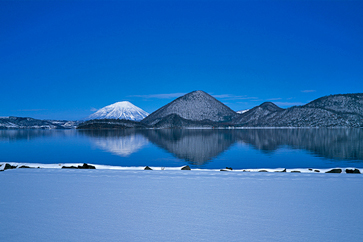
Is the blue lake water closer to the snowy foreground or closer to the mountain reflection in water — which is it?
the mountain reflection in water

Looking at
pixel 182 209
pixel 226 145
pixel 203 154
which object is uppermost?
pixel 182 209

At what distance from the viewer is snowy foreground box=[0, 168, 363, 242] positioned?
5.87m

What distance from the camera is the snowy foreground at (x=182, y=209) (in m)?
5.87

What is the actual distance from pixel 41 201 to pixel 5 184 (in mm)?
3993

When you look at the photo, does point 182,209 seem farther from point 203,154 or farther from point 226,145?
point 226,145

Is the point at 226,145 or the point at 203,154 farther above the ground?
the point at 226,145

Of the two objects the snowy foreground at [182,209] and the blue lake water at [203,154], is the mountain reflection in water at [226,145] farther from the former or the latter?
the snowy foreground at [182,209]

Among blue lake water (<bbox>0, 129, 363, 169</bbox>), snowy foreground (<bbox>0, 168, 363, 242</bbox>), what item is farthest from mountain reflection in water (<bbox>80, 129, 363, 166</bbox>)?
snowy foreground (<bbox>0, 168, 363, 242</bbox>)

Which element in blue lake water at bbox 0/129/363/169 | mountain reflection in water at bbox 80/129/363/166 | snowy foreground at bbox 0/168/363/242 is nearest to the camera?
snowy foreground at bbox 0/168/363/242

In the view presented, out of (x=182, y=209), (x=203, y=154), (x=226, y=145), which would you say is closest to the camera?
(x=182, y=209)

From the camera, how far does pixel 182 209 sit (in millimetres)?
7535

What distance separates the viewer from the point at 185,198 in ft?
28.6

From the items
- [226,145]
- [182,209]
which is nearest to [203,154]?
[226,145]

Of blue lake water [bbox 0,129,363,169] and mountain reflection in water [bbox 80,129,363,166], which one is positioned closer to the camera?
blue lake water [bbox 0,129,363,169]
